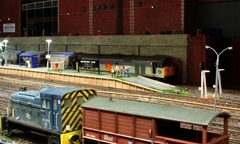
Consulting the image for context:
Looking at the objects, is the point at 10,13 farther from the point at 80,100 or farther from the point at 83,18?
the point at 80,100

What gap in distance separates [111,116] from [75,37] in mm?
38940

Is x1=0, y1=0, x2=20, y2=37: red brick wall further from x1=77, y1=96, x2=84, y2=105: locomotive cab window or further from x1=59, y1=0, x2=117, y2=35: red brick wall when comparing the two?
x1=77, y1=96, x2=84, y2=105: locomotive cab window

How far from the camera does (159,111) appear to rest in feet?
38.7

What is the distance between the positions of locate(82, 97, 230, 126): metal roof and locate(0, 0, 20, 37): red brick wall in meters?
57.3

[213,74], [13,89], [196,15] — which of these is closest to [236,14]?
[196,15]

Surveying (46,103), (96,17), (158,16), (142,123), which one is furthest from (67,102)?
(96,17)

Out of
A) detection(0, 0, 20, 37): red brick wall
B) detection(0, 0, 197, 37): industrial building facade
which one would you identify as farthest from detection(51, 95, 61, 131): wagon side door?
detection(0, 0, 20, 37): red brick wall

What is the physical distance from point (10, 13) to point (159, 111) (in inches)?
2473

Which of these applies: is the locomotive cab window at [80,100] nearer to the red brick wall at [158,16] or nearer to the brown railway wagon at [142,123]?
the brown railway wagon at [142,123]

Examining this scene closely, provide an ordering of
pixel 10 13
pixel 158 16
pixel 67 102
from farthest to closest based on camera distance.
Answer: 1. pixel 10 13
2. pixel 158 16
3. pixel 67 102

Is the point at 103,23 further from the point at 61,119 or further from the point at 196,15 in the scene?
the point at 61,119

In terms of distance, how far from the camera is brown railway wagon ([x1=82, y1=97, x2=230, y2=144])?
1107 centimetres

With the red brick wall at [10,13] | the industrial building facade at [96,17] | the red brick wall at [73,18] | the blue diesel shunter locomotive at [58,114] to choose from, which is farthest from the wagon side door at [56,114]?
the red brick wall at [10,13]

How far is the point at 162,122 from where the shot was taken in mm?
11969
